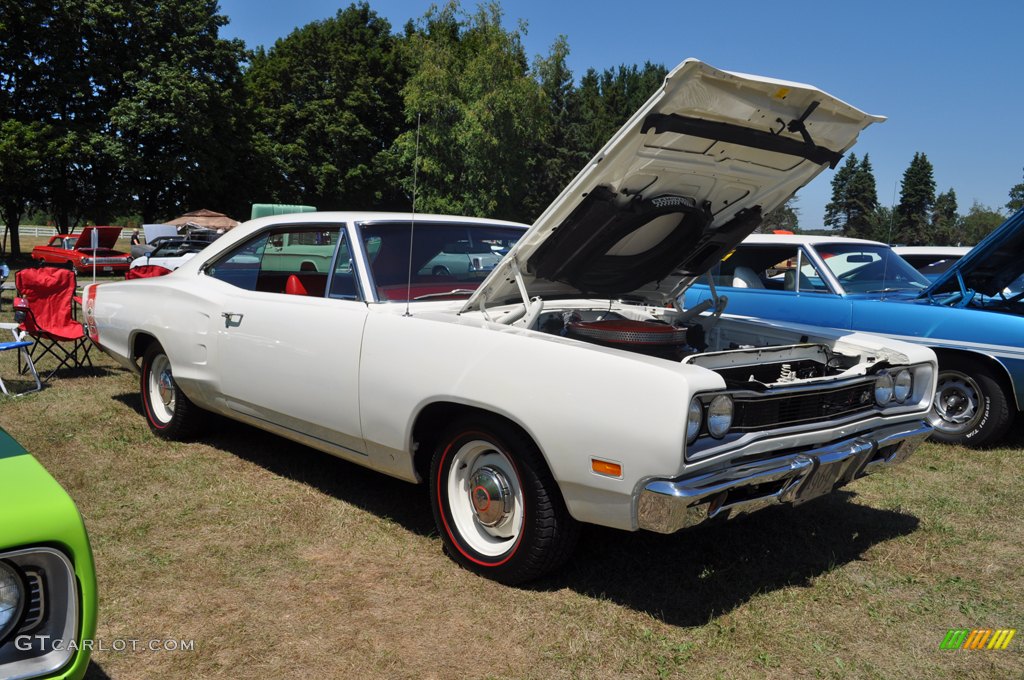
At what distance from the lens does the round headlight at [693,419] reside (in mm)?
2834

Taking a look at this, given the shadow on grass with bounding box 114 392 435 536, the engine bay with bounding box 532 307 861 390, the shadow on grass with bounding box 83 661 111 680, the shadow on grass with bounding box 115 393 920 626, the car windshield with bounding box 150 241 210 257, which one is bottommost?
the shadow on grass with bounding box 83 661 111 680

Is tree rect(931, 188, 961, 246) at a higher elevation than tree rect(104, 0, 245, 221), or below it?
below

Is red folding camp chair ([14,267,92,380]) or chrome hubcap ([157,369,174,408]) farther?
red folding camp chair ([14,267,92,380])

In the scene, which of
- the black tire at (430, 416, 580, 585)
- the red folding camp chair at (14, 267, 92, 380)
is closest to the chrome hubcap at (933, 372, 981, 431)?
the black tire at (430, 416, 580, 585)

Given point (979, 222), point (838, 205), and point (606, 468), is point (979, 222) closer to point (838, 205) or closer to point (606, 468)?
point (838, 205)

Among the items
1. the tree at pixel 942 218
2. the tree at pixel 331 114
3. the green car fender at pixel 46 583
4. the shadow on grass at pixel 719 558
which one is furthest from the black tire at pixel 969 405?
the tree at pixel 331 114

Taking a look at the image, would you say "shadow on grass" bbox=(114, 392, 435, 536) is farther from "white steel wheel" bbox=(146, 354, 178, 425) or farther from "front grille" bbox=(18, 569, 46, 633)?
"front grille" bbox=(18, 569, 46, 633)

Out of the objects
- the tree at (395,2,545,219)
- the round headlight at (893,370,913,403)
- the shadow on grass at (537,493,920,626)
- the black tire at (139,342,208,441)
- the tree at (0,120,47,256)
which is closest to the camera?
the shadow on grass at (537,493,920,626)

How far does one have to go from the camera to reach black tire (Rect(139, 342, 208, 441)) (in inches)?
206

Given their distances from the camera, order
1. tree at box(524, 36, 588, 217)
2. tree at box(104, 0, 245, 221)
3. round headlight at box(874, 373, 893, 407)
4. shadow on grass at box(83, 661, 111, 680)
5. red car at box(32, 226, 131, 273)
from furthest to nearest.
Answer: tree at box(524, 36, 588, 217) → tree at box(104, 0, 245, 221) → red car at box(32, 226, 131, 273) → round headlight at box(874, 373, 893, 407) → shadow on grass at box(83, 661, 111, 680)

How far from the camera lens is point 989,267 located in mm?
6066

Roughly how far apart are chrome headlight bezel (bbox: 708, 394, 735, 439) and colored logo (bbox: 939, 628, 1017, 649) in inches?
45.9

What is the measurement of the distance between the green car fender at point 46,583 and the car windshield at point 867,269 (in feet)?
20.6

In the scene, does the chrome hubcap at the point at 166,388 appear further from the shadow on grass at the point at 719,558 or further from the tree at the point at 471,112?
the tree at the point at 471,112
